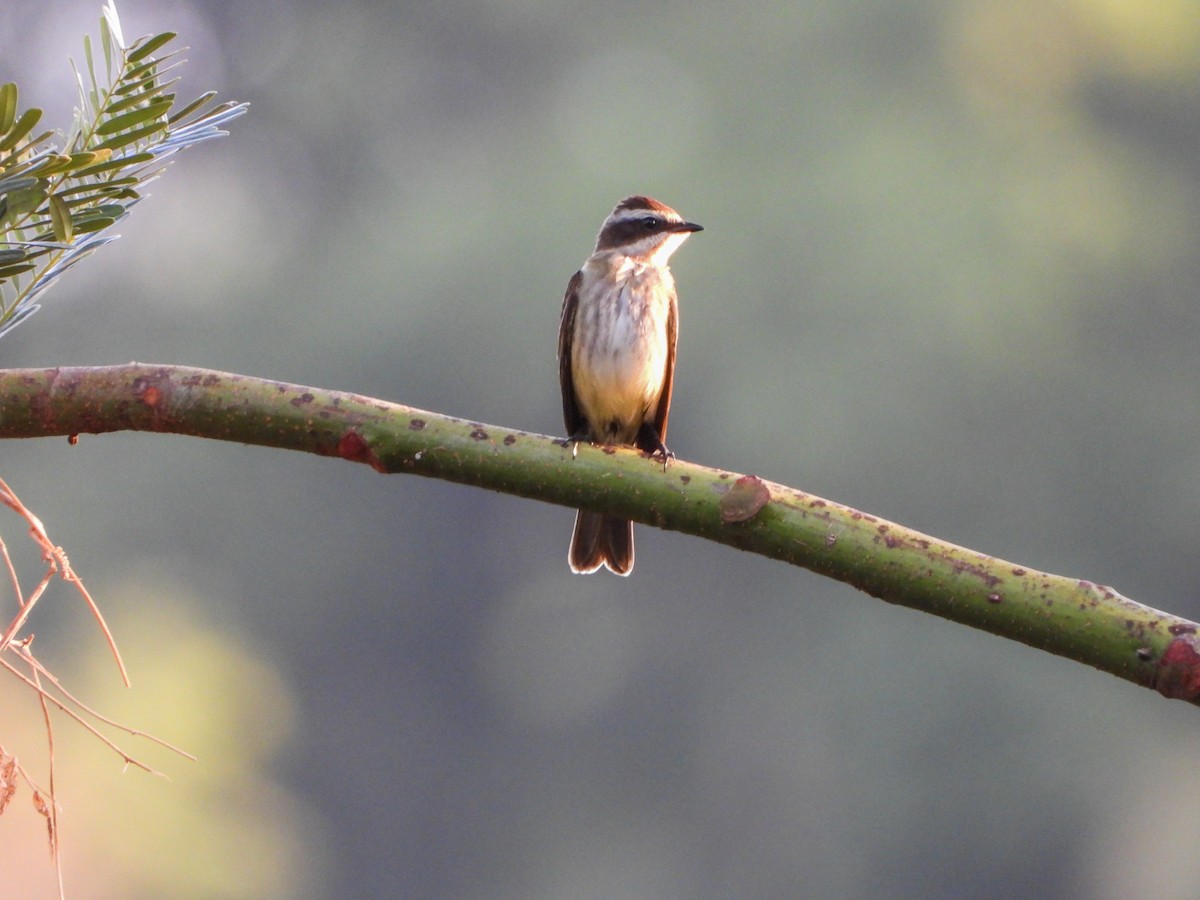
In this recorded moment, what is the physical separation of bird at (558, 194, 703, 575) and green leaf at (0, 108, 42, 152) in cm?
310

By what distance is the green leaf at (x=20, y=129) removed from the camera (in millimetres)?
1852

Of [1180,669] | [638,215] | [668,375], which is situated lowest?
[1180,669]

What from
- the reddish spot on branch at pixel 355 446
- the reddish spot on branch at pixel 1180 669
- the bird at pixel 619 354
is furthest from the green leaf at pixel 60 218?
the bird at pixel 619 354

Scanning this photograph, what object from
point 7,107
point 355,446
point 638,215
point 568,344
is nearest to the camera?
point 7,107

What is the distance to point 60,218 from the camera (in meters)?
1.99

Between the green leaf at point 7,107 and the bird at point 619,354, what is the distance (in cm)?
312

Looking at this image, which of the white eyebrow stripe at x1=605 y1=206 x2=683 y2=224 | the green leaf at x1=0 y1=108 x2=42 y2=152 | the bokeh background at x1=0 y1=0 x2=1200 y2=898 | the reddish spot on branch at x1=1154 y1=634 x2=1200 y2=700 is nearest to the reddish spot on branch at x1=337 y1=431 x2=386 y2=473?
the green leaf at x1=0 y1=108 x2=42 y2=152

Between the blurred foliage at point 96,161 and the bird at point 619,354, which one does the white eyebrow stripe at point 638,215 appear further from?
the blurred foliage at point 96,161

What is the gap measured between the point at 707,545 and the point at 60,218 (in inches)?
948

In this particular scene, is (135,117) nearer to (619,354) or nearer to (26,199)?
(26,199)

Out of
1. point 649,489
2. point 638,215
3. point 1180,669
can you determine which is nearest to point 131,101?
point 649,489

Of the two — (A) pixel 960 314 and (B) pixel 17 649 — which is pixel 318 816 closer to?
(A) pixel 960 314

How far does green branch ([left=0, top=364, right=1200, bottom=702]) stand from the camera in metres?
2.26

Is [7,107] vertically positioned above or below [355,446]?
above
